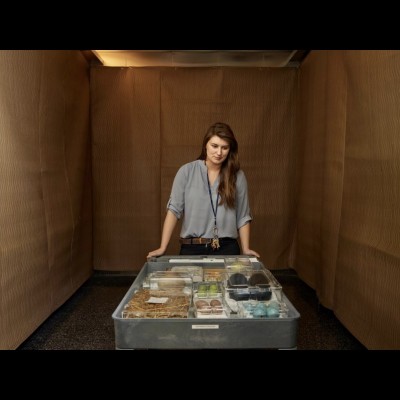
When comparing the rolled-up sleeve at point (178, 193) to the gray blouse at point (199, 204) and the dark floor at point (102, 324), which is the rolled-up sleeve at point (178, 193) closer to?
the gray blouse at point (199, 204)

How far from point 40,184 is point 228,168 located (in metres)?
1.56

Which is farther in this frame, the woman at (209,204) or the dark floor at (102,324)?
the dark floor at (102,324)

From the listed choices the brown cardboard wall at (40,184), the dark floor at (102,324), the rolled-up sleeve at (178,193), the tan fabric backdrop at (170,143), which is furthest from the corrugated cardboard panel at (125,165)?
the rolled-up sleeve at (178,193)

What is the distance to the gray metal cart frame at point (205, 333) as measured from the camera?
45.8 inches

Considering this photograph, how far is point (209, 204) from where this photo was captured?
7.36 feet

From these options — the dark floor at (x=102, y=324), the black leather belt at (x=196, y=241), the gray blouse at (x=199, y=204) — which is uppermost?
the gray blouse at (x=199, y=204)

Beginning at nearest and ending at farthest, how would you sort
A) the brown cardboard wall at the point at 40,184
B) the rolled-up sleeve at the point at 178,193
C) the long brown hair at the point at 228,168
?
the long brown hair at the point at 228,168
the rolled-up sleeve at the point at 178,193
the brown cardboard wall at the point at 40,184

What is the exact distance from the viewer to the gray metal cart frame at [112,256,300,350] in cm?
116

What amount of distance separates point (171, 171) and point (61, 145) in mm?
1321

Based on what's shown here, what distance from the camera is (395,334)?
7.16 ft

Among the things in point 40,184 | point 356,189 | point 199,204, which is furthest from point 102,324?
point 356,189

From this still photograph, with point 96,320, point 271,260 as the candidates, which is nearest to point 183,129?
point 271,260

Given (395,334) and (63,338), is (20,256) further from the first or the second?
(395,334)

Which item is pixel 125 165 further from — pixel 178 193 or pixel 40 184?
pixel 178 193
